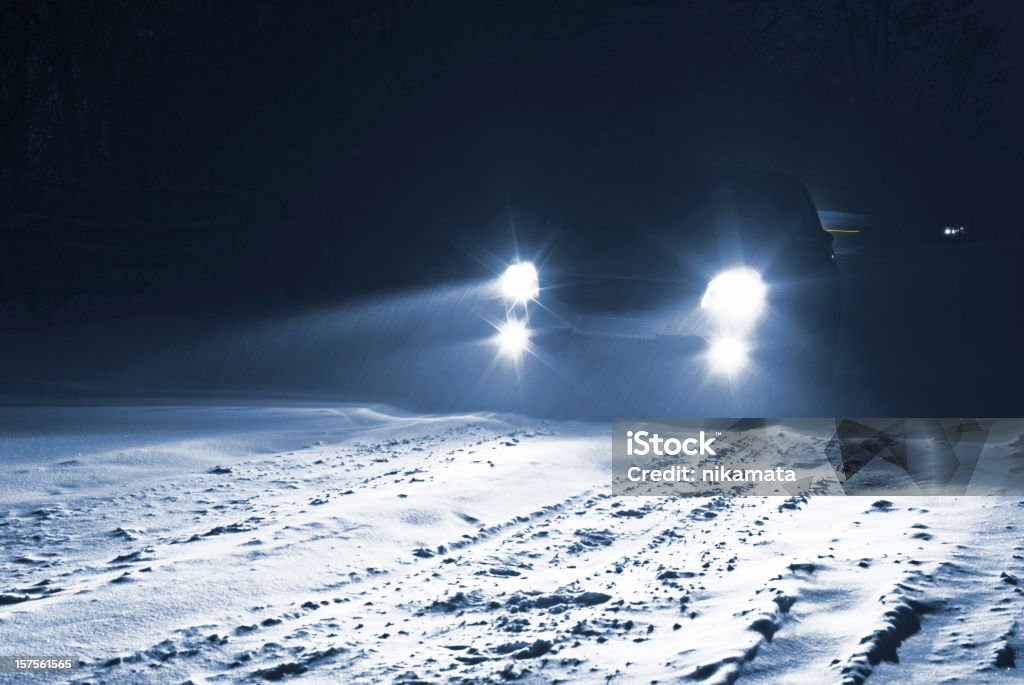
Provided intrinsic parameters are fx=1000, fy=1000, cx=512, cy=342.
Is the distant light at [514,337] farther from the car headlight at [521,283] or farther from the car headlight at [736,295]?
the car headlight at [736,295]

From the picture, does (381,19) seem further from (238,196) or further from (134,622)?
(134,622)

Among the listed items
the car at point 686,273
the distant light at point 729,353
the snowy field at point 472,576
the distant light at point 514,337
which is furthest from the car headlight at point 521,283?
the snowy field at point 472,576

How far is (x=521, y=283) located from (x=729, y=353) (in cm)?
181

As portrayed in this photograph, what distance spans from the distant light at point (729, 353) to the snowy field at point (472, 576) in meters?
2.01

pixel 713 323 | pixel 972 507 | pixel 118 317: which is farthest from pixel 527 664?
pixel 118 317

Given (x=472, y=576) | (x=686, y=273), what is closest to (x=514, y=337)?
(x=686, y=273)

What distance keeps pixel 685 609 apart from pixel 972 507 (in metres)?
2.02

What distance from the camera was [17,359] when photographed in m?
9.23

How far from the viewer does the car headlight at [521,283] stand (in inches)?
317

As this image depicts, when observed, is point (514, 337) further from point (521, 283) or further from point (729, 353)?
point (729, 353)

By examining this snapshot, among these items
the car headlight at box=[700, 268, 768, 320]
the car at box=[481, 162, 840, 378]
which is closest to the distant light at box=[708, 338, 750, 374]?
the car at box=[481, 162, 840, 378]

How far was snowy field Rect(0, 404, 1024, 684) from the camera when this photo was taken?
9.23ft

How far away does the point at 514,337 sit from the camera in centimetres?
818

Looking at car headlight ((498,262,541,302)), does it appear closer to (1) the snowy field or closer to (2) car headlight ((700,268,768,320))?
(2) car headlight ((700,268,768,320))
